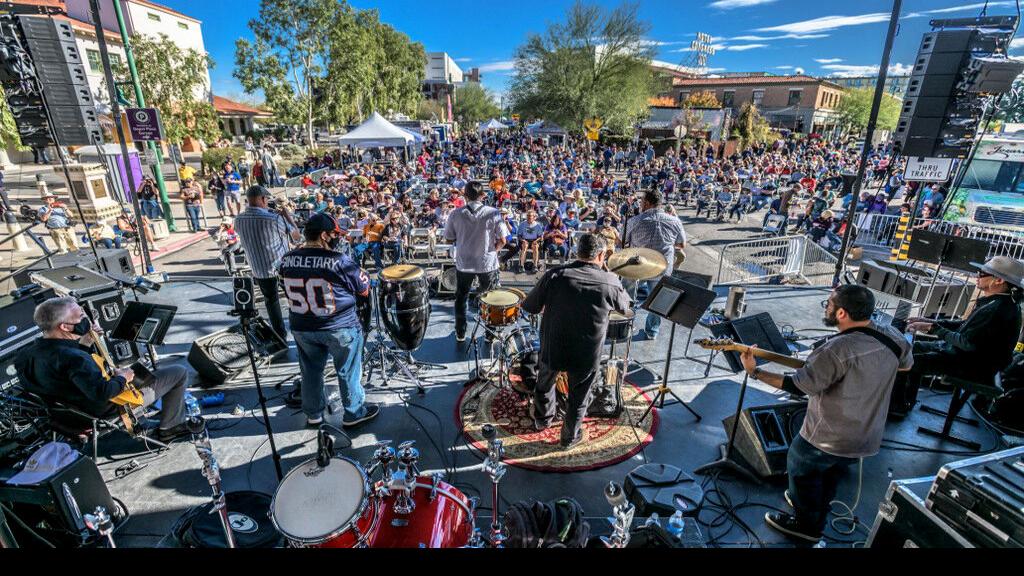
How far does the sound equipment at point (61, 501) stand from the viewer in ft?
10.3

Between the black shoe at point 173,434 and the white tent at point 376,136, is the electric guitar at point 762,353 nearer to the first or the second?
the black shoe at point 173,434

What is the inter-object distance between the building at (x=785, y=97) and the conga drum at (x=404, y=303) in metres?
56.9

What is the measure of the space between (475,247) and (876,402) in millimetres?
4166

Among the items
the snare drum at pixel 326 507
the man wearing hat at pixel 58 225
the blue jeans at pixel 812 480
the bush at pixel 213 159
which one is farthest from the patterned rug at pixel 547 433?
the bush at pixel 213 159

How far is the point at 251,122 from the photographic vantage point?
167 ft

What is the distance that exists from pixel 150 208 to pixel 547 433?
12737mm

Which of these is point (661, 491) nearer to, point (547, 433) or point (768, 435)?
point (768, 435)

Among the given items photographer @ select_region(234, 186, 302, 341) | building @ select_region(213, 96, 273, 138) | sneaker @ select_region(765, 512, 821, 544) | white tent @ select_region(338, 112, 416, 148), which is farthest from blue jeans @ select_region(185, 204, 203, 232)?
building @ select_region(213, 96, 273, 138)

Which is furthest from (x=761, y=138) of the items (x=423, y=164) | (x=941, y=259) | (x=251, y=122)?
(x=251, y=122)

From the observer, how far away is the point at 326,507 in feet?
8.02

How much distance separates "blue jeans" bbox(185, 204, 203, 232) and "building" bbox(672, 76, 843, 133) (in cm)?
5421

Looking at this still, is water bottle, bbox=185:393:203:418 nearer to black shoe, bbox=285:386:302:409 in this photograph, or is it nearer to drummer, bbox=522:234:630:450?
black shoe, bbox=285:386:302:409

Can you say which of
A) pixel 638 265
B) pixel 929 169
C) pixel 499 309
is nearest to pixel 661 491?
pixel 638 265

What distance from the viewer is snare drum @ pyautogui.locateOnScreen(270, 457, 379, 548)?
2334 mm
